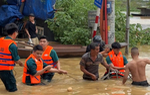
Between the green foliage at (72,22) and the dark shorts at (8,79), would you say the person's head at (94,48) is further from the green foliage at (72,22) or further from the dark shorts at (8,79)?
the green foliage at (72,22)

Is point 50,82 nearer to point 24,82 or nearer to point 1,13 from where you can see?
point 24,82

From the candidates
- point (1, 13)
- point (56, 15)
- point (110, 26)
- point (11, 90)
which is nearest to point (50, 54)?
point (11, 90)

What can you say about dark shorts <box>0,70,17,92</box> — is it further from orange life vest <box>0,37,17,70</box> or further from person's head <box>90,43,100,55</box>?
person's head <box>90,43,100,55</box>

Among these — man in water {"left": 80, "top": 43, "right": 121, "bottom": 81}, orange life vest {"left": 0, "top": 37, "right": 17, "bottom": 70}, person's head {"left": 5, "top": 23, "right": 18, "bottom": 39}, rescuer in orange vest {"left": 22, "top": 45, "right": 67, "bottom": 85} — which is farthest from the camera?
man in water {"left": 80, "top": 43, "right": 121, "bottom": 81}

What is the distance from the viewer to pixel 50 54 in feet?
22.8

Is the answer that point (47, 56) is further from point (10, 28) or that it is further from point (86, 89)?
point (10, 28)

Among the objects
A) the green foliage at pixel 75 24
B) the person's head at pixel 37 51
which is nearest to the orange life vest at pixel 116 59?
the person's head at pixel 37 51

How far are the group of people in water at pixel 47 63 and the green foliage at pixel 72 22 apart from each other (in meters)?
5.36

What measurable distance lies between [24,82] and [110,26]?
257 inches

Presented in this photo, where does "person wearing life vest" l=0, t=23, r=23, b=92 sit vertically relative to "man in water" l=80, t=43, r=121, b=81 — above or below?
above

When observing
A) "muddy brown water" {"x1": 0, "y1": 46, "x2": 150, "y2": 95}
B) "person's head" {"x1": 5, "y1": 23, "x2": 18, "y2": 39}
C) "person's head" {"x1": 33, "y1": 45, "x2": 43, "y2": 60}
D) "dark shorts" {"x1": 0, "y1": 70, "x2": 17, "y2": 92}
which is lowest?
"muddy brown water" {"x1": 0, "y1": 46, "x2": 150, "y2": 95}

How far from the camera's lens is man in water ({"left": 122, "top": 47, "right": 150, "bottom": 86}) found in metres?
6.12

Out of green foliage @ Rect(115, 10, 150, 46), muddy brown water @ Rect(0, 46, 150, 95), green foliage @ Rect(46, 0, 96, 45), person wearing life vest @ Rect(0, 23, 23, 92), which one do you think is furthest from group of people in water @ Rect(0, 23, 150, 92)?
green foliage @ Rect(115, 10, 150, 46)

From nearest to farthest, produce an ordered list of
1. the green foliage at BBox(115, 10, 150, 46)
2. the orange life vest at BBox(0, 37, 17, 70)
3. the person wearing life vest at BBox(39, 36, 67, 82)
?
the orange life vest at BBox(0, 37, 17, 70), the person wearing life vest at BBox(39, 36, 67, 82), the green foliage at BBox(115, 10, 150, 46)
